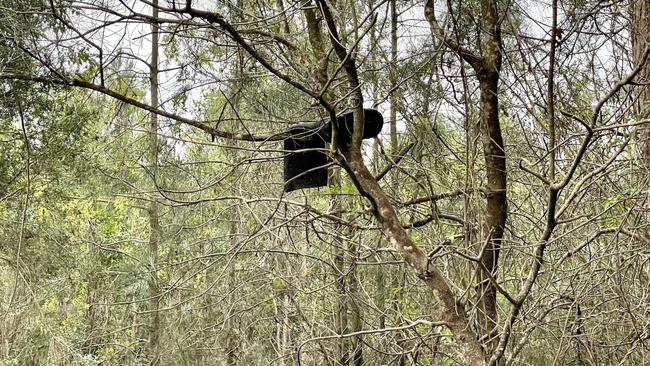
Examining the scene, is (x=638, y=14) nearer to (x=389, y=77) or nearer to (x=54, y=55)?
(x=389, y=77)

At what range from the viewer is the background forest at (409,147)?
217 cm

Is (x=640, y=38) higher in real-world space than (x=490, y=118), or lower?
higher

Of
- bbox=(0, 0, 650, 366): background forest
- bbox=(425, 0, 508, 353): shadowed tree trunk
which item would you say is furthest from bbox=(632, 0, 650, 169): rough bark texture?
bbox=(425, 0, 508, 353): shadowed tree trunk

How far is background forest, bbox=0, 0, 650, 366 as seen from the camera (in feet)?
7.13

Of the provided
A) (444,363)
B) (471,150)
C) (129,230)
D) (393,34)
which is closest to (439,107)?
(393,34)

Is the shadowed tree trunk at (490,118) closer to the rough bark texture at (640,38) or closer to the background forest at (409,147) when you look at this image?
the background forest at (409,147)

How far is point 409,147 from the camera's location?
9.09 ft

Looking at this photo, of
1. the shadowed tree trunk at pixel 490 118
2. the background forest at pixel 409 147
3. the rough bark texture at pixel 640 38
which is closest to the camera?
the background forest at pixel 409 147

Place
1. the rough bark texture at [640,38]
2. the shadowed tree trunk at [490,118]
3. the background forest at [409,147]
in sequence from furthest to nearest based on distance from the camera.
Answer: the shadowed tree trunk at [490,118], the rough bark texture at [640,38], the background forest at [409,147]

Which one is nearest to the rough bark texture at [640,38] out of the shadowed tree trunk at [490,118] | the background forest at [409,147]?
the background forest at [409,147]

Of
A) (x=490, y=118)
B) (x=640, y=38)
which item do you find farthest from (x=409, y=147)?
(x=640, y=38)

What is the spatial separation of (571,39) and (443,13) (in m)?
0.57

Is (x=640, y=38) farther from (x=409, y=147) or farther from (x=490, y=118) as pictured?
(x=409, y=147)

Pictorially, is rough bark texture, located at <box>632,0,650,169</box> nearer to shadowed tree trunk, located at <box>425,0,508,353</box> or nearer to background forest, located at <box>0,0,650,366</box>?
background forest, located at <box>0,0,650,366</box>
